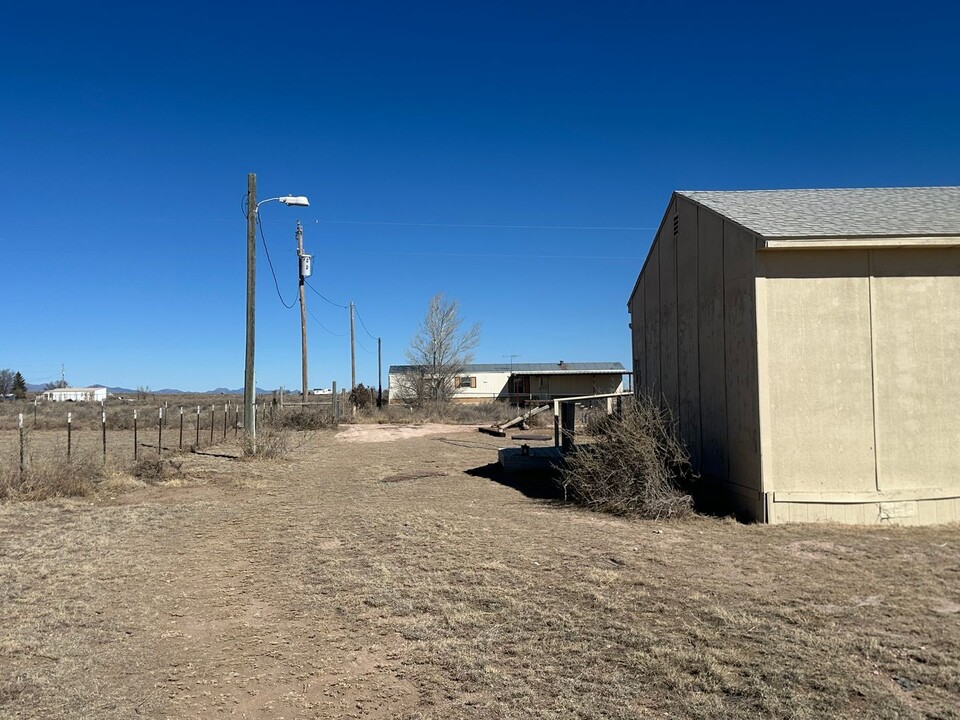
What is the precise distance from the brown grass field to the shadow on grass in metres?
1.90

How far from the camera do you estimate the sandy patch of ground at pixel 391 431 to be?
81.6 feet

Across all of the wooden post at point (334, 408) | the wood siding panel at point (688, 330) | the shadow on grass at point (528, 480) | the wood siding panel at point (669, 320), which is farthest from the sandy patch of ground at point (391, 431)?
the wood siding panel at point (688, 330)

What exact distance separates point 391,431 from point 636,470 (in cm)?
1857

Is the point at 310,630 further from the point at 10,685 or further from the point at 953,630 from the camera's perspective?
the point at 953,630

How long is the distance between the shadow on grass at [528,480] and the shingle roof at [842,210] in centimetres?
493

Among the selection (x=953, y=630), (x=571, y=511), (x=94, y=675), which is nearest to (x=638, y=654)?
(x=953, y=630)

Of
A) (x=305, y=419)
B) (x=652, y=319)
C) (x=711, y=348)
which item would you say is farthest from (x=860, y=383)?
(x=305, y=419)

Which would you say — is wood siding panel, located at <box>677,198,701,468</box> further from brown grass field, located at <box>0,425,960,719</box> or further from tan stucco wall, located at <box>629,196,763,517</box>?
brown grass field, located at <box>0,425,960,719</box>

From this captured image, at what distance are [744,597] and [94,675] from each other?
187 inches

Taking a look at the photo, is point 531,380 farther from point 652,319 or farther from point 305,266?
point 652,319

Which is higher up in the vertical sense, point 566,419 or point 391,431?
point 566,419

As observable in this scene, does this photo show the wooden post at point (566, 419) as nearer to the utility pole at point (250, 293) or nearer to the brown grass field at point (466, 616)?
the brown grass field at point (466, 616)

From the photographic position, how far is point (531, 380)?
59688 millimetres

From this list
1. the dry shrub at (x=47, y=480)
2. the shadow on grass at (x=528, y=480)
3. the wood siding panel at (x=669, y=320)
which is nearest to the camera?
the dry shrub at (x=47, y=480)
